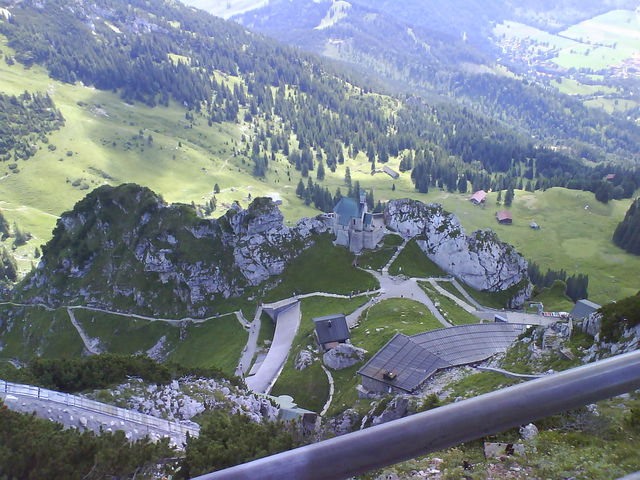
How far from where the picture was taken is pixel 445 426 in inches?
205

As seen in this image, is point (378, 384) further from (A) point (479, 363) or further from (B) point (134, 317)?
(B) point (134, 317)

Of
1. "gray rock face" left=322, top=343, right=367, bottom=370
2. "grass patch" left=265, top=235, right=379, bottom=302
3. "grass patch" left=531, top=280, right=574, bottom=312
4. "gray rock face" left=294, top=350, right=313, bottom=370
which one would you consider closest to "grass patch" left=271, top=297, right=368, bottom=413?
"gray rock face" left=294, top=350, right=313, bottom=370

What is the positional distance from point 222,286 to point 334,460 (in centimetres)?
11990

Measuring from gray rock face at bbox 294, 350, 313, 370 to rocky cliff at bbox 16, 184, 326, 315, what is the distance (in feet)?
122

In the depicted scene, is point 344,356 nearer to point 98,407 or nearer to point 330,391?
point 330,391

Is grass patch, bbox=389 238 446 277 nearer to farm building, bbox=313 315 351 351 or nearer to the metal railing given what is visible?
farm building, bbox=313 315 351 351

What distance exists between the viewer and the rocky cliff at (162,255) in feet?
400

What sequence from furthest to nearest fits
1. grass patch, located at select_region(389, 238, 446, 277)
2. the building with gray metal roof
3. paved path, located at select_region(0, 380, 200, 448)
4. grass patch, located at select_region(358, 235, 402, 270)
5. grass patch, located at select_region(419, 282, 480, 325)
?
grass patch, located at select_region(358, 235, 402, 270) < grass patch, located at select_region(389, 238, 446, 277) < grass patch, located at select_region(419, 282, 480, 325) < the building with gray metal roof < paved path, located at select_region(0, 380, 200, 448)

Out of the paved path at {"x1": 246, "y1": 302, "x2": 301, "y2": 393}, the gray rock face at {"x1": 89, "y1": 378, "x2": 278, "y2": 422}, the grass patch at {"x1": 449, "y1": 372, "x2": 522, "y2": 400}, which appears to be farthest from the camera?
the paved path at {"x1": 246, "y1": 302, "x2": 301, "y2": 393}

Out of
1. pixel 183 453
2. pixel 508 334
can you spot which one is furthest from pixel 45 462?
pixel 508 334

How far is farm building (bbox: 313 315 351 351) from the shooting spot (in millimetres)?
87875

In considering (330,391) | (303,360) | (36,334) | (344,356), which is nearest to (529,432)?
(330,391)

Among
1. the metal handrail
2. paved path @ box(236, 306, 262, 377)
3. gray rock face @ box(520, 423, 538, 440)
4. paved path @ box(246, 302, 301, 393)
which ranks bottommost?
paved path @ box(236, 306, 262, 377)

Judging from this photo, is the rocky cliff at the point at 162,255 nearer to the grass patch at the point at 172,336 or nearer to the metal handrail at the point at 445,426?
the grass patch at the point at 172,336
